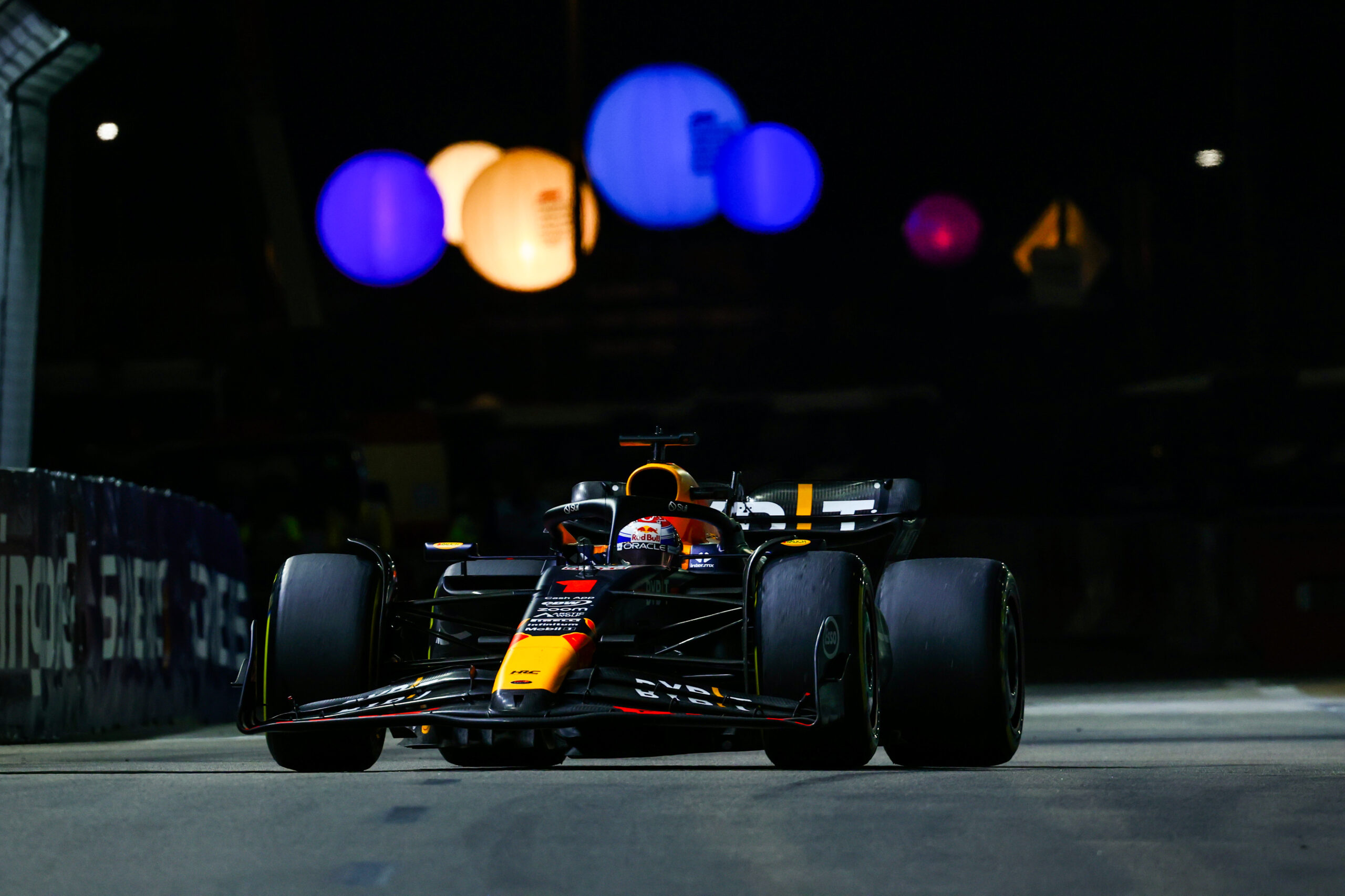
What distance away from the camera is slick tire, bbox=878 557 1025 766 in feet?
27.9

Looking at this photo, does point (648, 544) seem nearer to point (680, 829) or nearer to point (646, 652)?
point (646, 652)

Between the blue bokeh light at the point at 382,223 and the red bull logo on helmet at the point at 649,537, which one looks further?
the blue bokeh light at the point at 382,223

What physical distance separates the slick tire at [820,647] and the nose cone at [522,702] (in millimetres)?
851

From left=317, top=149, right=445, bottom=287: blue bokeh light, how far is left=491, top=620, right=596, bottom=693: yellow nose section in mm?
15801

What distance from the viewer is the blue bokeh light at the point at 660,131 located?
22.5 meters

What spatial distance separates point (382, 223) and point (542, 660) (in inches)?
641

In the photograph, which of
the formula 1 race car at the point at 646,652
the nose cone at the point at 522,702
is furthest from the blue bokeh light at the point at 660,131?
the nose cone at the point at 522,702

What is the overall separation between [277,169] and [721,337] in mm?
6605

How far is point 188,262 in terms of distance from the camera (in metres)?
31.8

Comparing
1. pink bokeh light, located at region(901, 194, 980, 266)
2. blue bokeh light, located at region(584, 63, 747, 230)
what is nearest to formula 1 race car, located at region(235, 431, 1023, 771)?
blue bokeh light, located at region(584, 63, 747, 230)

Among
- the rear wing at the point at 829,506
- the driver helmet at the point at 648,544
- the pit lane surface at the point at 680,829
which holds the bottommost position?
the pit lane surface at the point at 680,829

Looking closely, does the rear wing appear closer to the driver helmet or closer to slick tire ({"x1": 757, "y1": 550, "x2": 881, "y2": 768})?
the driver helmet

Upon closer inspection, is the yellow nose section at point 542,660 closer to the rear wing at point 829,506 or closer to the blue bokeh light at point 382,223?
the rear wing at point 829,506

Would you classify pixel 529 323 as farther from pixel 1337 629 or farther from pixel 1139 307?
pixel 1337 629
